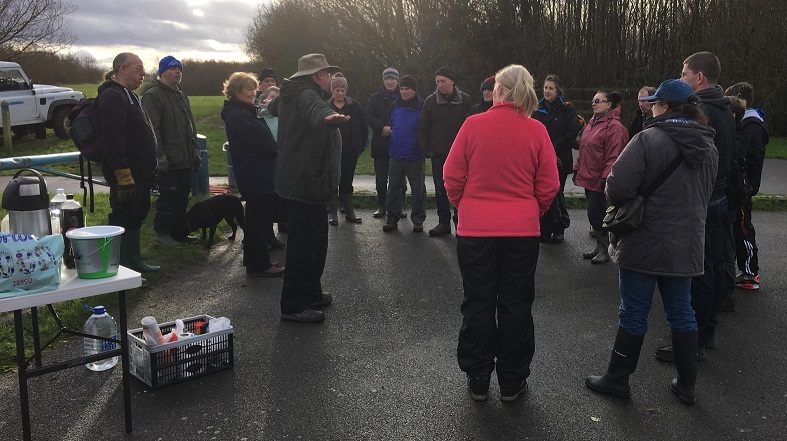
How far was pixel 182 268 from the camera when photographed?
24.4 ft

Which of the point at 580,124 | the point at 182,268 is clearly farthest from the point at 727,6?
the point at 182,268

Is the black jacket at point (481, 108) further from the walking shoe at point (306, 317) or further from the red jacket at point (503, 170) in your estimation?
the red jacket at point (503, 170)

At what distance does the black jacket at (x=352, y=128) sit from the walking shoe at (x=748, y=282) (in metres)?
5.15

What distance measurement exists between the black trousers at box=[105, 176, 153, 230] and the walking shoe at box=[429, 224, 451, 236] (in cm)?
374

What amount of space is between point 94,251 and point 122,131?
8.87 feet

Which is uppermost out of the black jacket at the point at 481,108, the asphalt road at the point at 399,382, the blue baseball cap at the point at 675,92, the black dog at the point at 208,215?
the blue baseball cap at the point at 675,92

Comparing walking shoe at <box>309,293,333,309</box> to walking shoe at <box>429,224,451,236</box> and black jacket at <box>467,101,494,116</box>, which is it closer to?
walking shoe at <box>429,224,451,236</box>

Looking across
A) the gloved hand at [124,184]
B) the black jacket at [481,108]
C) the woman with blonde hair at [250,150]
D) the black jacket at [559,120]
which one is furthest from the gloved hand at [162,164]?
the black jacket at [559,120]

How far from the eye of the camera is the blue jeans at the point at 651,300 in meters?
4.20

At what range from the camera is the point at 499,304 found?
4.23m

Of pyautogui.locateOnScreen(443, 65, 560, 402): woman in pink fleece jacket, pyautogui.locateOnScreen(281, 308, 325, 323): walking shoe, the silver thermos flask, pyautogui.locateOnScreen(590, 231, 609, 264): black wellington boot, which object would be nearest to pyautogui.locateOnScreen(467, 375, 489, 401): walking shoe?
pyautogui.locateOnScreen(443, 65, 560, 402): woman in pink fleece jacket

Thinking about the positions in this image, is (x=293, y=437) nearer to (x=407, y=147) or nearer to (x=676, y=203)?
(x=676, y=203)

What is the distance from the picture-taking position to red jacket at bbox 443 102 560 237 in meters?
4.05

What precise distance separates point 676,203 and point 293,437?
2.57 metres
